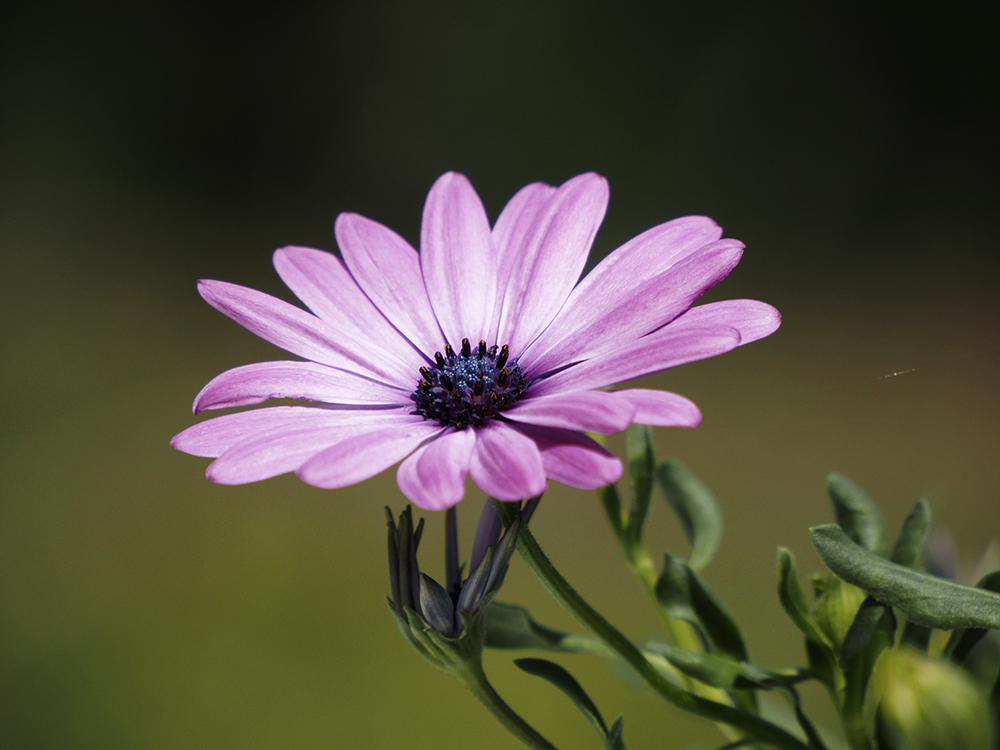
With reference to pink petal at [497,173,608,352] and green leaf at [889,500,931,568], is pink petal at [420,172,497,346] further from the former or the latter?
green leaf at [889,500,931,568]

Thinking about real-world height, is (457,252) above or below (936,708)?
above

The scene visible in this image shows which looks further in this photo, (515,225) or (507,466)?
(515,225)

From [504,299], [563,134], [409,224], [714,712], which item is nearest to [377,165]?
[409,224]

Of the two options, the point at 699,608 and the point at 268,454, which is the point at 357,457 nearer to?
the point at 268,454

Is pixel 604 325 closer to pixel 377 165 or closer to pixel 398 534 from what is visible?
pixel 398 534

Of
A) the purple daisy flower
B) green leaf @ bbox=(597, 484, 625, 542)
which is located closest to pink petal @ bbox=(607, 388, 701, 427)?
the purple daisy flower

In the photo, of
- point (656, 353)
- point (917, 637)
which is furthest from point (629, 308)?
point (917, 637)
